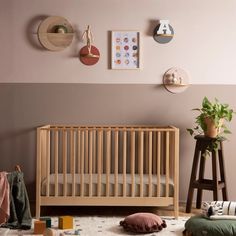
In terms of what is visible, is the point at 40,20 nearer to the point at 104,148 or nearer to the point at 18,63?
the point at 18,63

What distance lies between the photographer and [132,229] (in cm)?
358

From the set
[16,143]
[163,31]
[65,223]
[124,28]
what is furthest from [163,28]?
[65,223]

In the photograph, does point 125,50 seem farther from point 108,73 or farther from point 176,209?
point 176,209

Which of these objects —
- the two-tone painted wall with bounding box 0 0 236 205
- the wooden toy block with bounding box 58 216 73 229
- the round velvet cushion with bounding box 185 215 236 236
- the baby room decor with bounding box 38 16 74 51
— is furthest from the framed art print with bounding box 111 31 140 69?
the round velvet cushion with bounding box 185 215 236 236

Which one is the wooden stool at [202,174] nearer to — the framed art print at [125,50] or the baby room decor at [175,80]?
the baby room decor at [175,80]

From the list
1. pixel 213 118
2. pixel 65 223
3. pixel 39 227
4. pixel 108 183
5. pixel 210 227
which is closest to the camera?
pixel 210 227

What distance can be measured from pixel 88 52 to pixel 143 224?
70.2 inches

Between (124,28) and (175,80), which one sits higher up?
(124,28)

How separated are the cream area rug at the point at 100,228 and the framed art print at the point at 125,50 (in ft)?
4.84

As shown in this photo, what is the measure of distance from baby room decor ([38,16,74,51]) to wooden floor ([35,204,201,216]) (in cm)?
153

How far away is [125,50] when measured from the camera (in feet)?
14.9

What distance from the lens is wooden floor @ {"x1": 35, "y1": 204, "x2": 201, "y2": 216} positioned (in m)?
4.22

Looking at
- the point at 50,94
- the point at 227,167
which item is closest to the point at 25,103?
the point at 50,94

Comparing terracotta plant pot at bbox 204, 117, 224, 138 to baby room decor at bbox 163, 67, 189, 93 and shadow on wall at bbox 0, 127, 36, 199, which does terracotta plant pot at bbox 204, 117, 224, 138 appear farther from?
shadow on wall at bbox 0, 127, 36, 199
